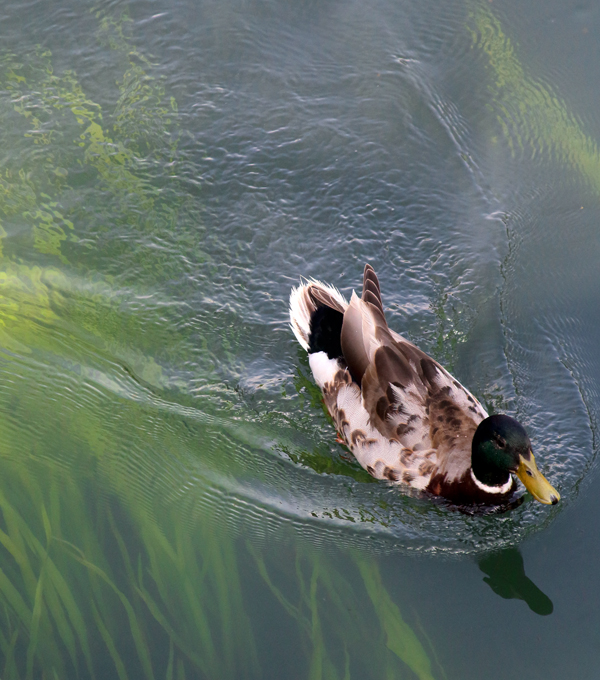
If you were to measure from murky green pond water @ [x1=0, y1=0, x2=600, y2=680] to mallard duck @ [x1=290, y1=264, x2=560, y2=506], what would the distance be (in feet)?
0.69

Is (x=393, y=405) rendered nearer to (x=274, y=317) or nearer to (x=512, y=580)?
(x=512, y=580)

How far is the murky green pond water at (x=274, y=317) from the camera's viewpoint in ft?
14.2

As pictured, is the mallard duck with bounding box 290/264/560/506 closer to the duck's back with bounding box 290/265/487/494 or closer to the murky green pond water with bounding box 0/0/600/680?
the duck's back with bounding box 290/265/487/494

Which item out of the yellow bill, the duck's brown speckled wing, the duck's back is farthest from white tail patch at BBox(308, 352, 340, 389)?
the yellow bill

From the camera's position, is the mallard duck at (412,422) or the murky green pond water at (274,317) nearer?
the murky green pond water at (274,317)

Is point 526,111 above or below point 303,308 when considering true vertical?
above

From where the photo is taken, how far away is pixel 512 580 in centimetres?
448

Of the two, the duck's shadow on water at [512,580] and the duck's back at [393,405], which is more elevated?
the duck's back at [393,405]

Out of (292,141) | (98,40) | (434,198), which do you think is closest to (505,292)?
(434,198)

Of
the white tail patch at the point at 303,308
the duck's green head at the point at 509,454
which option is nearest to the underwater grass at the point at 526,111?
the white tail patch at the point at 303,308

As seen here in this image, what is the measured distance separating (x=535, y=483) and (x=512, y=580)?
2.01ft

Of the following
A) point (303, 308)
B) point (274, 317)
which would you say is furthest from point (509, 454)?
point (274, 317)

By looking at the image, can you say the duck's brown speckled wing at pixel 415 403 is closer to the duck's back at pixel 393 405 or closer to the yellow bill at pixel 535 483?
the duck's back at pixel 393 405

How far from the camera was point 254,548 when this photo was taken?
4648 mm
